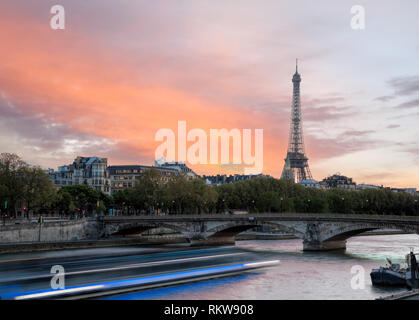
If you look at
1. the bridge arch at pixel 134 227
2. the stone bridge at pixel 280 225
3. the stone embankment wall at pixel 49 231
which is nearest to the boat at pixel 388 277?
the stone bridge at pixel 280 225

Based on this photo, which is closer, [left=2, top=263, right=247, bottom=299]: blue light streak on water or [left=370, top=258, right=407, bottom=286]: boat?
[left=2, top=263, right=247, bottom=299]: blue light streak on water

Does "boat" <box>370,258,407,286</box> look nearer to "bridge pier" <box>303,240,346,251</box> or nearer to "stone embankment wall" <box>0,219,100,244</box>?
"bridge pier" <box>303,240,346,251</box>

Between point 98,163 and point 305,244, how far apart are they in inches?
3578

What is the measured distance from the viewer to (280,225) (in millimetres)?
65500

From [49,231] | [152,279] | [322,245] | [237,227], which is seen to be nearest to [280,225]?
[322,245]

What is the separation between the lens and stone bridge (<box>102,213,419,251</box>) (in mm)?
56188

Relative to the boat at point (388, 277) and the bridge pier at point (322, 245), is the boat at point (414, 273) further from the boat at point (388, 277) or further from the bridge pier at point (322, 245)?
the bridge pier at point (322, 245)

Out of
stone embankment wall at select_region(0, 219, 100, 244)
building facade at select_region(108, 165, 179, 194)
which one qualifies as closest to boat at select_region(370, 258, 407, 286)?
stone embankment wall at select_region(0, 219, 100, 244)

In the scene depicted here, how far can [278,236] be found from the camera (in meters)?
87.7

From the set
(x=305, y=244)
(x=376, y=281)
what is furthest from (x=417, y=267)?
(x=305, y=244)

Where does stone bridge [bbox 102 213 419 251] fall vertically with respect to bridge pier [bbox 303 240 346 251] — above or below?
above

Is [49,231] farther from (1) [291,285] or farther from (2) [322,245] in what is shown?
(1) [291,285]
